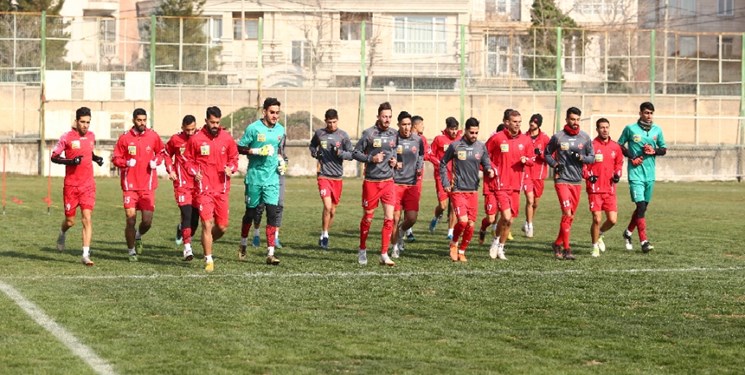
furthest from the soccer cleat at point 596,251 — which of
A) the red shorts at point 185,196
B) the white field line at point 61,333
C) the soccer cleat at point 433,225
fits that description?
the white field line at point 61,333

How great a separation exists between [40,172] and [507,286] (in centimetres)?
3464

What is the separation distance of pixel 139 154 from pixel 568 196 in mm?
6265

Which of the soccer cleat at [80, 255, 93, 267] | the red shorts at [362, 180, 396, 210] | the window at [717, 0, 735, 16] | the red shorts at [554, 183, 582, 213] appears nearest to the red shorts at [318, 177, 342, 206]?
the red shorts at [362, 180, 396, 210]

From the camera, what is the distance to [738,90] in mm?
54250

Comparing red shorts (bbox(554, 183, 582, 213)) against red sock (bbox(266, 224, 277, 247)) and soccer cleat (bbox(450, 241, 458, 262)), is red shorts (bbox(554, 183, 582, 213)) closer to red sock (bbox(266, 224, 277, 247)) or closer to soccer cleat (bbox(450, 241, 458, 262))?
soccer cleat (bbox(450, 241, 458, 262))

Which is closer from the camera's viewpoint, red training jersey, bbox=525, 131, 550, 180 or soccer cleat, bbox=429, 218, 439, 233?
red training jersey, bbox=525, 131, 550, 180

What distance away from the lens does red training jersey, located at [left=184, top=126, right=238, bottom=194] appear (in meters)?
17.0

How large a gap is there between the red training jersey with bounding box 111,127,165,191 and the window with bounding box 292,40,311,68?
40690 millimetres

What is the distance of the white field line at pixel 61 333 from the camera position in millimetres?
9952

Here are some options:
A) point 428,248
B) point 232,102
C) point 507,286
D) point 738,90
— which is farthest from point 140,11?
point 507,286

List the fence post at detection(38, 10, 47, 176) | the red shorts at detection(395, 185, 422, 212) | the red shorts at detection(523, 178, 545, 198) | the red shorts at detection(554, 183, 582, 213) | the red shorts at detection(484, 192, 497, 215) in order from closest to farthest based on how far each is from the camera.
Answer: the red shorts at detection(395, 185, 422, 212) → the red shorts at detection(484, 192, 497, 215) → the red shorts at detection(554, 183, 582, 213) → the red shorts at detection(523, 178, 545, 198) → the fence post at detection(38, 10, 47, 176)

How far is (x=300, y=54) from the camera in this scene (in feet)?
198

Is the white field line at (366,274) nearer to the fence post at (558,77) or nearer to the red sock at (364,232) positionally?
the red sock at (364,232)

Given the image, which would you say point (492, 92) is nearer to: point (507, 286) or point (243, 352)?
point (507, 286)
